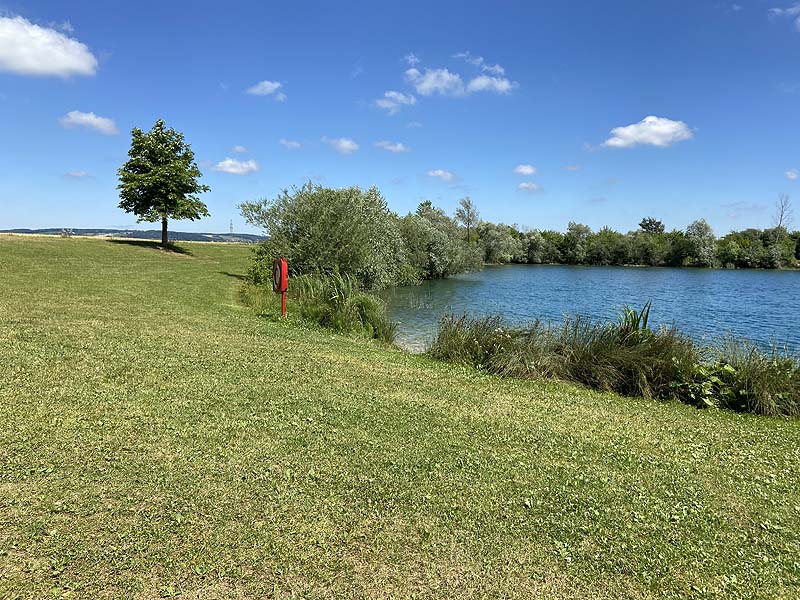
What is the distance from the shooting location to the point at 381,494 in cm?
360

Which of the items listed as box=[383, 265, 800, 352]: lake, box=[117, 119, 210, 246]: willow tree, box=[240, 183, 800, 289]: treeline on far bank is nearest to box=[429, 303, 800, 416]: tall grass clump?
box=[383, 265, 800, 352]: lake

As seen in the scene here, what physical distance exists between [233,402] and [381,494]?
7.86 ft

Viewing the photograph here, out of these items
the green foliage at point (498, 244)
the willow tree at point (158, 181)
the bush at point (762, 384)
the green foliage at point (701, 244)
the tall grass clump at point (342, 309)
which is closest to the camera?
the bush at point (762, 384)

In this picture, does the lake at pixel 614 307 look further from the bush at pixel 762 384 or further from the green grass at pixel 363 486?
the green grass at pixel 363 486

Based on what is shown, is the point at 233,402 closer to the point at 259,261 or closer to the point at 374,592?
the point at 374,592

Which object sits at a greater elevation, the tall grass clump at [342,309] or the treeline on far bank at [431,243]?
the treeline on far bank at [431,243]

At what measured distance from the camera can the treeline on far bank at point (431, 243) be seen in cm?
2028

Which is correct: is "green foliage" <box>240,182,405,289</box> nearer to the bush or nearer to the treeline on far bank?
the treeline on far bank

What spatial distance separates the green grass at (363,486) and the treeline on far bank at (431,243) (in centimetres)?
1183

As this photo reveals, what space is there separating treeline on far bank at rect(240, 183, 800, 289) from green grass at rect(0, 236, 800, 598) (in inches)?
466

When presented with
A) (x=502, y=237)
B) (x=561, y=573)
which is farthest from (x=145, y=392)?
(x=502, y=237)

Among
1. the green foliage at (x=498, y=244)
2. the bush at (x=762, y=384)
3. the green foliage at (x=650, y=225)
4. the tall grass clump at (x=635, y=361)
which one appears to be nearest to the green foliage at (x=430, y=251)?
the green foliage at (x=498, y=244)

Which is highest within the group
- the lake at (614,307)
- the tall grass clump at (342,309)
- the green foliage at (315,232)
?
the green foliage at (315,232)

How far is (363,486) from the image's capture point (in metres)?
3.70
